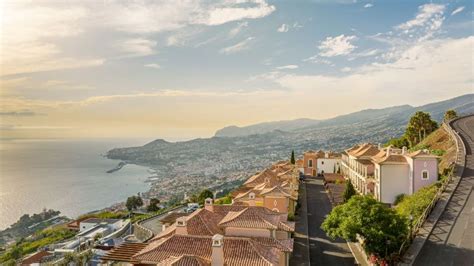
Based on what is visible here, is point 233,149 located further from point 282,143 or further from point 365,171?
point 365,171

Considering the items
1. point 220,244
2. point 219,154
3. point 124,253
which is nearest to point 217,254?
point 220,244

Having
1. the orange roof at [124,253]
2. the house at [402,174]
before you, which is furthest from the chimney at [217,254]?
the house at [402,174]

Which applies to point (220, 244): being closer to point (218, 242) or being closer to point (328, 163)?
point (218, 242)

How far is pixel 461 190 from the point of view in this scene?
934 inches

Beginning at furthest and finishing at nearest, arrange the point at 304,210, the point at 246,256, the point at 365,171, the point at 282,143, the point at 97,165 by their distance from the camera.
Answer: the point at 282,143, the point at 97,165, the point at 365,171, the point at 304,210, the point at 246,256

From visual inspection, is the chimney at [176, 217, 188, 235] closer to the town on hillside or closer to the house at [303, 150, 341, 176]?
the town on hillside

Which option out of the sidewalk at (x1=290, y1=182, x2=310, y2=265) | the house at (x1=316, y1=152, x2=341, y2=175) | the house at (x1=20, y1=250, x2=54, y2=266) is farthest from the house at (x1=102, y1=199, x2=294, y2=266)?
the house at (x1=316, y1=152, x2=341, y2=175)

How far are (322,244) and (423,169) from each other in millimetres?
9277

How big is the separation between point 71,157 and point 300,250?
579 ft

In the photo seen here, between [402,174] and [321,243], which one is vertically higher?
[402,174]

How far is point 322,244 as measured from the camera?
2341cm

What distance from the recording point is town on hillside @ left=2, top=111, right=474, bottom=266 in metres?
15.5

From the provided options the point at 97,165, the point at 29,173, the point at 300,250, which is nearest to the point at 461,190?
the point at 300,250

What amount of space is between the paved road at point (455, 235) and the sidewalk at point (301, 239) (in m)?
5.84
